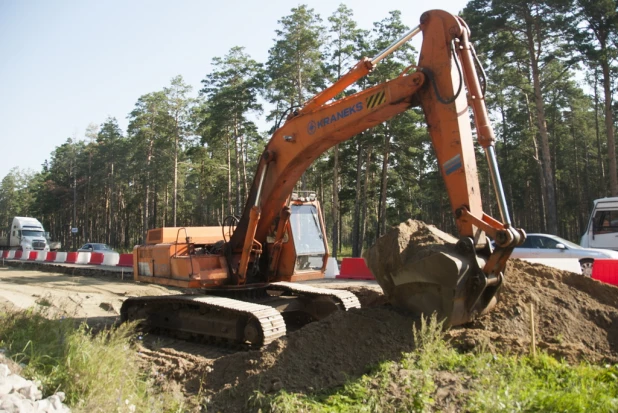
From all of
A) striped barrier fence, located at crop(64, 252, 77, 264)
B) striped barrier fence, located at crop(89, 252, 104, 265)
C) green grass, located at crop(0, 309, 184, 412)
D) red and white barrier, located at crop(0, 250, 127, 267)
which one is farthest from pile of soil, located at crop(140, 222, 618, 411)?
striped barrier fence, located at crop(64, 252, 77, 264)

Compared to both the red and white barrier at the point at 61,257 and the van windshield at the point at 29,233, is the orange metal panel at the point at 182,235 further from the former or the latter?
the van windshield at the point at 29,233

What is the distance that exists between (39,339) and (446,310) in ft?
16.4

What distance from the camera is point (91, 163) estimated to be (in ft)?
182

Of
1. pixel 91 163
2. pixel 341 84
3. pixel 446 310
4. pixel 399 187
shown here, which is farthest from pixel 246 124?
pixel 446 310

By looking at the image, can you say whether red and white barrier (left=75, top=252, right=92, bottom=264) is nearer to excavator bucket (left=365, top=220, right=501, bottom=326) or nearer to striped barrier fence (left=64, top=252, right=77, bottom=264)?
striped barrier fence (left=64, top=252, right=77, bottom=264)

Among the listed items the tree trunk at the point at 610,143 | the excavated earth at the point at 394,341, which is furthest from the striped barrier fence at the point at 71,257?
the tree trunk at the point at 610,143

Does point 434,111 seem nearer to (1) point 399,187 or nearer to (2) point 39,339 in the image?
(2) point 39,339

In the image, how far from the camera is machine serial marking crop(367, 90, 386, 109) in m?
6.50

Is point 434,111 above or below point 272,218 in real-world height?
above

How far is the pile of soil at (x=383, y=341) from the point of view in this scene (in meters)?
5.43

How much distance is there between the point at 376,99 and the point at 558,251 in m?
9.80

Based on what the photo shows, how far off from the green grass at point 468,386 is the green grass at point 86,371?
1236mm

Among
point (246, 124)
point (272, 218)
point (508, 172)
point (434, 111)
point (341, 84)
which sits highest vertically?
point (246, 124)

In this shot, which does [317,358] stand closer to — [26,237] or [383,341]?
[383,341]
